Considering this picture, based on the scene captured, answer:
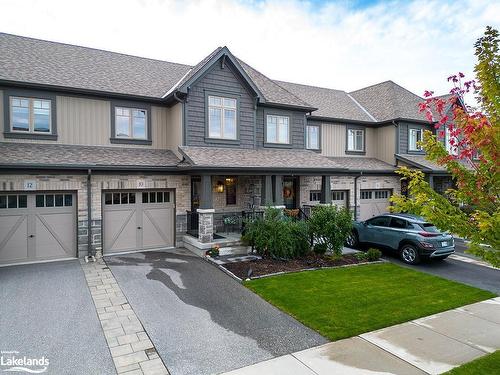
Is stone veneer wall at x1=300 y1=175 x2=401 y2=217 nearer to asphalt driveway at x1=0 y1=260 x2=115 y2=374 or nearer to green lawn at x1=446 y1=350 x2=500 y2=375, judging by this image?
asphalt driveway at x1=0 y1=260 x2=115 y2=374

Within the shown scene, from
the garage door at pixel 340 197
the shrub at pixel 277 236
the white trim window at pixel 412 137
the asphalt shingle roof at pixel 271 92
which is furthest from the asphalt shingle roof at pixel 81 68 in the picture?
the white trim window at pixel 412 137

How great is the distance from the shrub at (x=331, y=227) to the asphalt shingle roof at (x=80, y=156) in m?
5.96

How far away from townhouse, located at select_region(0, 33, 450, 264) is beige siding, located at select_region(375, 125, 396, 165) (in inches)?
125

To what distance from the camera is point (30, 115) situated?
1213 centimetres

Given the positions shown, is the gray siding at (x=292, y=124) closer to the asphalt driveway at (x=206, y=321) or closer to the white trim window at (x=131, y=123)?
the white trim window at (x=131, y=123)

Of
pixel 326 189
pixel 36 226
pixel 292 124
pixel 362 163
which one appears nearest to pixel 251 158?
pixel 292 124

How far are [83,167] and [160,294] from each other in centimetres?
577

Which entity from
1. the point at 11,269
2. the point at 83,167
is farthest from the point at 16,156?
the point at 11,269

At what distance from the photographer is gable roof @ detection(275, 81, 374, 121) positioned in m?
19.6

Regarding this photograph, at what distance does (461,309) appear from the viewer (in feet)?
25.3

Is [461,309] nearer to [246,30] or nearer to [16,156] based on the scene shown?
[16,156]

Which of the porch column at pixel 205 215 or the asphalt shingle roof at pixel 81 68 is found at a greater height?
the asphalt shingle roof at pixel 81 68

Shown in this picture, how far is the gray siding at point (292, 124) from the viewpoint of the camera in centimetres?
1557

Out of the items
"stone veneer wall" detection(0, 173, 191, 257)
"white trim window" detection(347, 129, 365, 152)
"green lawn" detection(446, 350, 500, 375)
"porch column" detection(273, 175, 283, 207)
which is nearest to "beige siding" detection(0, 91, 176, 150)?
"stone veneer wall" detection(0, 173, 191, 257)
